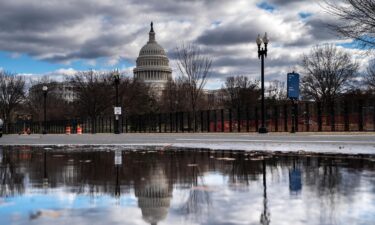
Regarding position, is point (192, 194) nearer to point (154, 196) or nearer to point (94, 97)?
point (154, 196)

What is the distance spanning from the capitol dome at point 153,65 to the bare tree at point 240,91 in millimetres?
50377

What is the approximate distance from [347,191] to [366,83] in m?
73.1

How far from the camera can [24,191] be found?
26.3ft

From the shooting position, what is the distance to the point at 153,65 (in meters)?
168

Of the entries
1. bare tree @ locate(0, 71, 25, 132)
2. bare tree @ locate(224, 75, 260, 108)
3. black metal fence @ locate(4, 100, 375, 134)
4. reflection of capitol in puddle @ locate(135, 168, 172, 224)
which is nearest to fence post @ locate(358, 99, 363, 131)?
black metal fence @ locate(4, 100, 375, 134)

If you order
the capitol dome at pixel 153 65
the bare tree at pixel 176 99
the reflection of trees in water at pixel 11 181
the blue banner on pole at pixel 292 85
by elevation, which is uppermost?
the capitol dome at pixel 153 65

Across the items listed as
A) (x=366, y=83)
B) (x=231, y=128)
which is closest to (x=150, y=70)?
(x=366, y=83)

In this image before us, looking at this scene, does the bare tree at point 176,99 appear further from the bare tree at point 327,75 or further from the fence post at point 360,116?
the fence post at point 360,116

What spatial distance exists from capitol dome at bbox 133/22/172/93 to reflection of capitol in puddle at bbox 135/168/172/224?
489 ft

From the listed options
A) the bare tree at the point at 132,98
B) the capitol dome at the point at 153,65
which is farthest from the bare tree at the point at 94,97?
the capitol dome at the point at 153,65

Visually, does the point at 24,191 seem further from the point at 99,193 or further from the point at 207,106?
the point at 207,106

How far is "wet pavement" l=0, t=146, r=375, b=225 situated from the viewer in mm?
5789

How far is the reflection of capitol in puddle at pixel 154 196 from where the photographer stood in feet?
19.5

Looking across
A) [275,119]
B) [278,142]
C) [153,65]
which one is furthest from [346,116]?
[153,65]
